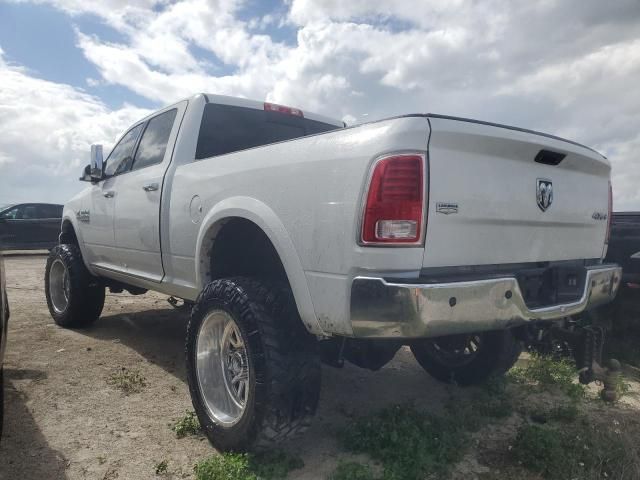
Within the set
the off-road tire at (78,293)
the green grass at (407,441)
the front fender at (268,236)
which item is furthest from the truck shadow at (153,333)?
the green grass at (407,441)

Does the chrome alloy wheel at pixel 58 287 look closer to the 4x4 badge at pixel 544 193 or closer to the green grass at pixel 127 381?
the green grass at pixel 127 381

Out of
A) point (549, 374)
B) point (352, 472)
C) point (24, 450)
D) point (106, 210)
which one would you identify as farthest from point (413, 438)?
point (106, 210)


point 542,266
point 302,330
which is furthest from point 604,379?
point 302,330

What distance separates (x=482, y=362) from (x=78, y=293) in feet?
13.1

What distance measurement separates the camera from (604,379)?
9.30 feet

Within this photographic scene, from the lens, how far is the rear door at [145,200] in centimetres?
366

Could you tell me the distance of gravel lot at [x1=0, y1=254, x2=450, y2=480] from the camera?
2574 millimetres

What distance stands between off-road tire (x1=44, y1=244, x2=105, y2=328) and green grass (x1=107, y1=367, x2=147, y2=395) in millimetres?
1502

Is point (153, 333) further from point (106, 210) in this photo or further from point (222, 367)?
point (222, 367)

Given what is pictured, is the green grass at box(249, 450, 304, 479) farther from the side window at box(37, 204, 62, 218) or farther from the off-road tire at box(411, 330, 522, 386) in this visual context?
the side window at box(37, 204, 62, 218)

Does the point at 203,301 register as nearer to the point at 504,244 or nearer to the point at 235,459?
the point at 235,459

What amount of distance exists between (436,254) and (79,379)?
3055 mm

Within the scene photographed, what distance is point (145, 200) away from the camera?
378 centimetres

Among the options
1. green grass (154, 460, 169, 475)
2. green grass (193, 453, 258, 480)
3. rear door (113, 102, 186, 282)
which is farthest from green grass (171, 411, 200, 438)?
rear door (113, 102, 186, 282)
